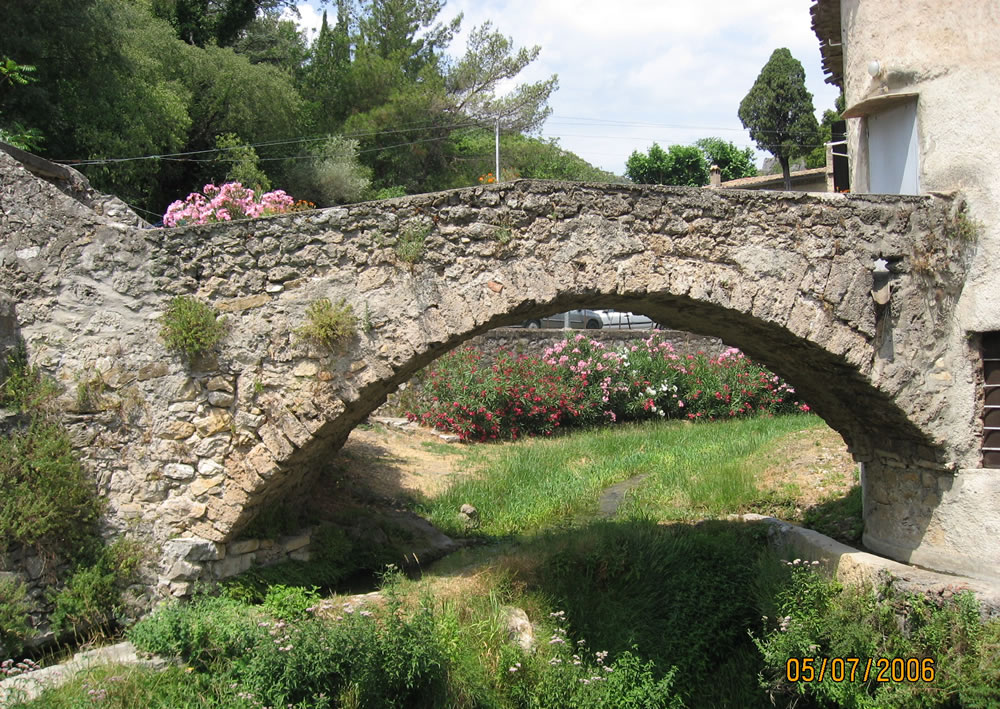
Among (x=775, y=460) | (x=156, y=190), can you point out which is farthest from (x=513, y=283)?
(x=156, y=190)

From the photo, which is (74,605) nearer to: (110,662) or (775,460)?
(110,662)

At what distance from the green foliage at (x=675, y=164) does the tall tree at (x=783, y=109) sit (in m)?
3.44

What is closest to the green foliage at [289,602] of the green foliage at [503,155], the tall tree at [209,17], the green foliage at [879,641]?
the green foliage at [879,641]

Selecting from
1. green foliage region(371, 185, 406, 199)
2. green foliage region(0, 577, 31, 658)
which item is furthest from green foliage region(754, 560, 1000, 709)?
green foliage region(371, 185, 406, 199)

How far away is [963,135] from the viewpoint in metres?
5.95

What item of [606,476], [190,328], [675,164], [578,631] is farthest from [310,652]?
[675,164]

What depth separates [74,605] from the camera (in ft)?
17.1

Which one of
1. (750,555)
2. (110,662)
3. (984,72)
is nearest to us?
(110,662)

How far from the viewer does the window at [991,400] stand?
19.4ft

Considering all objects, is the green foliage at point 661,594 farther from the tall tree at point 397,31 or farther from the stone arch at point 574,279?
the tall tree at point 397,31

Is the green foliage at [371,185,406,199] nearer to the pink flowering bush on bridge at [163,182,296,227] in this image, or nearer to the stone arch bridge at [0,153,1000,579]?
the pink flowering bush on bridge at [163,182,296,227]

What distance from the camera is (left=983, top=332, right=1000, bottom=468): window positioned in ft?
19.4

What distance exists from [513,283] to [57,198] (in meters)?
3.02
